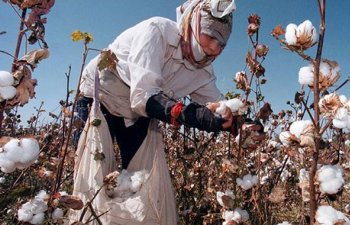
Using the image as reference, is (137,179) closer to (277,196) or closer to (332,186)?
(277,196)

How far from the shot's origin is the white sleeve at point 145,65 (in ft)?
6.45

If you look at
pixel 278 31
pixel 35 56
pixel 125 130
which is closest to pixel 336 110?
pixel 278 31

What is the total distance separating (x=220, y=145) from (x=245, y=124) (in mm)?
2715

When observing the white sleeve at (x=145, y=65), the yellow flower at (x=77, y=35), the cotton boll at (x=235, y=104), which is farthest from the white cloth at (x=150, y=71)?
the cotton boll at (x=235, y=104)

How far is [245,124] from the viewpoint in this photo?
1.55 meters

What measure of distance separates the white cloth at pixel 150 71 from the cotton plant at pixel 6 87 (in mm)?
1046

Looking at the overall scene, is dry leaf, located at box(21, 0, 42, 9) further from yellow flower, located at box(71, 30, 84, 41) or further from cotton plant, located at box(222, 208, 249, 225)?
cotton plant, located at box(222, 208, 249, 225)

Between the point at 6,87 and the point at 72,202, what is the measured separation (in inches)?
20.7

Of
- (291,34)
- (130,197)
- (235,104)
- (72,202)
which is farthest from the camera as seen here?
(130,197)

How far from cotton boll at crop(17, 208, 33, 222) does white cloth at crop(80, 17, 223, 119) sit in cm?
89

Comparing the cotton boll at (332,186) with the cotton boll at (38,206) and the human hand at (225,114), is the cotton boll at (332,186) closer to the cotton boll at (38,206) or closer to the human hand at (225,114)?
the human hand at (225,114)

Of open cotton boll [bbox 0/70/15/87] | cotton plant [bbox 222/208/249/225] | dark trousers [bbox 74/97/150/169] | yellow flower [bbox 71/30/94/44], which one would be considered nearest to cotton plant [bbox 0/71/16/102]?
open cotton boll [bbox 0/70/15/87]

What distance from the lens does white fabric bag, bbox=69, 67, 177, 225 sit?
1851 millimetres

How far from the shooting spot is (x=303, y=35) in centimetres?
94
